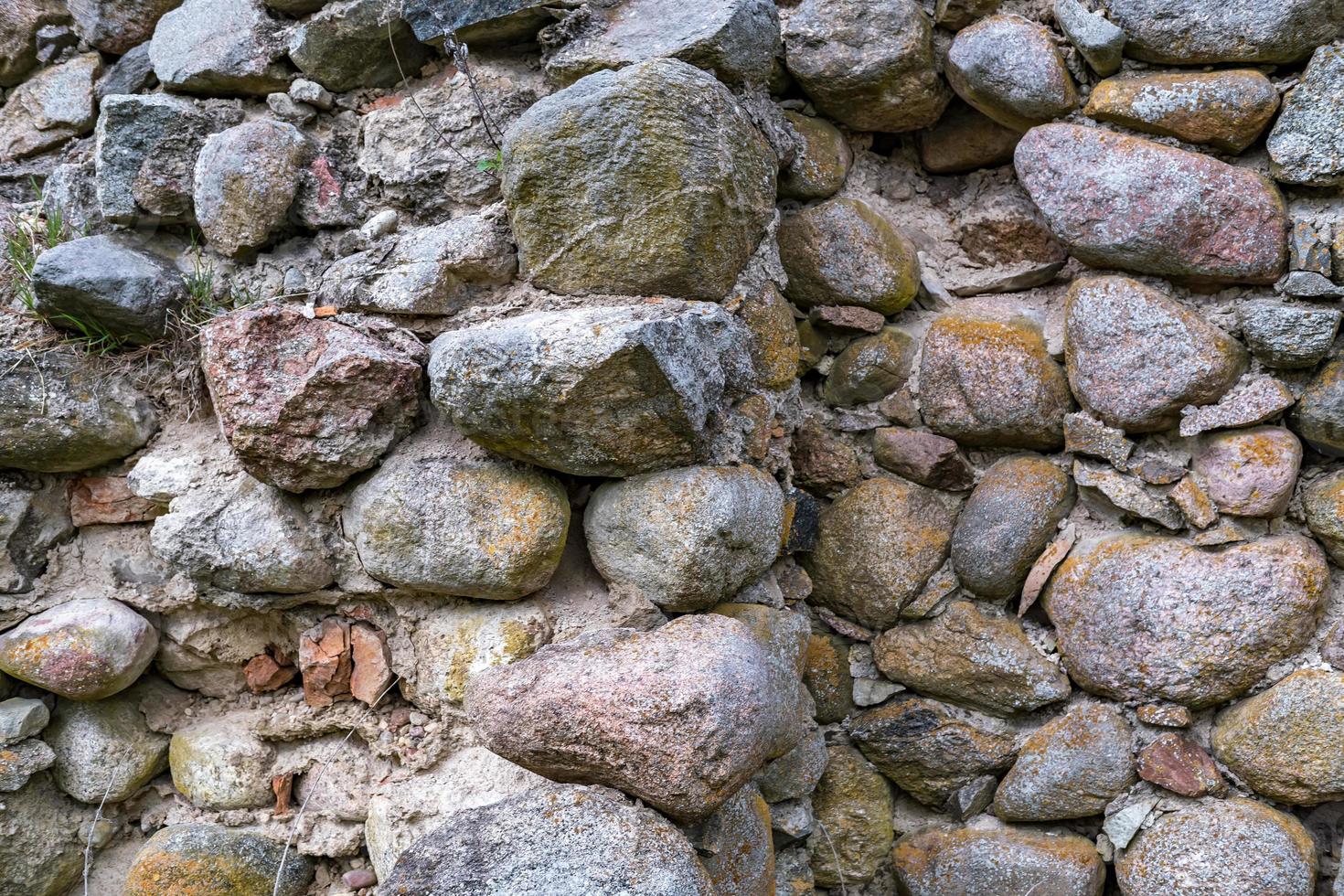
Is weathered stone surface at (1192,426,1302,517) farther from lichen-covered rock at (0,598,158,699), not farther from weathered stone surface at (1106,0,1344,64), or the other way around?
lichen-covered rock at (0,598,158,699)

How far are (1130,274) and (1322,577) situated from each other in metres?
0.68

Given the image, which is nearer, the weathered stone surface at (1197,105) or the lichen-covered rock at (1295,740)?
the lichen-covered rock at (1295,740)

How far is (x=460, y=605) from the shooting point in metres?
1.70

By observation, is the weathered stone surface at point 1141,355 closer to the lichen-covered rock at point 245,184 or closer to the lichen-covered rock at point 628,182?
the lichen-covered rock at point 628,182

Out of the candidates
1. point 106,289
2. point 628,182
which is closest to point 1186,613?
point 628,182

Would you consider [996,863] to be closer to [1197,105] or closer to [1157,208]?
[1157,208]

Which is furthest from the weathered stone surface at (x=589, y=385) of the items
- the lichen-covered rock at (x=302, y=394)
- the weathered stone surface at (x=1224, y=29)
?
the weathered stone surface at (x=1224, y=29)

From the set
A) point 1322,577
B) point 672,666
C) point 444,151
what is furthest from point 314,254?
point 1322,577

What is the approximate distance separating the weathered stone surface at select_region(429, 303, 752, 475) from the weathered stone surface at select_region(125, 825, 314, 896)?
2.88 ft

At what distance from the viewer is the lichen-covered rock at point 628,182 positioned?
164cm

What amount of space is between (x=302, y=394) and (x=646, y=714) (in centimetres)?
80

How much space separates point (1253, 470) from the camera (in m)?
1.76

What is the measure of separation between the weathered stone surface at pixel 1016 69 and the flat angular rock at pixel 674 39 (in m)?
0.45

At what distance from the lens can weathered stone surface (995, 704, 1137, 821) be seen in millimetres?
1843
